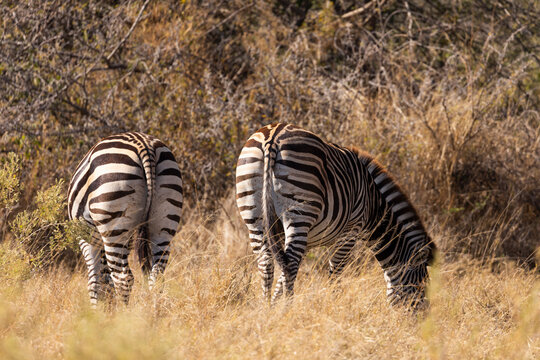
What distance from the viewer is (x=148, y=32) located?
927 centimetres

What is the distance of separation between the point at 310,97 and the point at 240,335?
570 centimetres

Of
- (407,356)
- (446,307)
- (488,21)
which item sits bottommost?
(446,307)

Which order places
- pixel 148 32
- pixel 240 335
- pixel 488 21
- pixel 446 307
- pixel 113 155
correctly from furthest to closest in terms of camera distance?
1. pixel 488 21
2. pixel 148 32
3. pixel 446 307
4. pixel 113 155
5. pixel 240 335

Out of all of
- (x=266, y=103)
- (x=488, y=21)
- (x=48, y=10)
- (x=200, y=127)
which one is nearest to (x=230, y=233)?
(x=200, y=127)

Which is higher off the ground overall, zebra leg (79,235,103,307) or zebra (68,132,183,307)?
zebra (68,132,183,307)

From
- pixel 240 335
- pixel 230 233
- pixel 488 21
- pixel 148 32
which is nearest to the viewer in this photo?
pixel 240 335

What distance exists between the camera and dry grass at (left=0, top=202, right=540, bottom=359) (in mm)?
3002

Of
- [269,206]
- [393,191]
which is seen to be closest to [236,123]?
[393,191]

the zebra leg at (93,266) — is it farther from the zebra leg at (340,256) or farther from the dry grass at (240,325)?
the zebra leg at (340,256)

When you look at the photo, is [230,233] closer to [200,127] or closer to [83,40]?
[200,127]

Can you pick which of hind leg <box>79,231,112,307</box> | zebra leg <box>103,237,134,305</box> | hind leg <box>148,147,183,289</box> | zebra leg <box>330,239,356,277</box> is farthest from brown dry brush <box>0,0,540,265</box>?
zebra leg <box>103,237,134,305</box>

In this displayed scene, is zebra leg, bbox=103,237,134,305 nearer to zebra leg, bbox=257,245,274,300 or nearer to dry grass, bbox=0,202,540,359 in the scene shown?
dry grass, bbox=0,202,540,359

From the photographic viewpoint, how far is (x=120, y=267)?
4.38 meters

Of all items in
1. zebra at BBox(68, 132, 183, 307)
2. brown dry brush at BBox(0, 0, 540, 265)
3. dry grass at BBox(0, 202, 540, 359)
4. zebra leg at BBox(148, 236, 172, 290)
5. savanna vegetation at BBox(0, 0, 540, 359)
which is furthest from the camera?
brown dry brush at BBox(0, 0, 540, 265)
